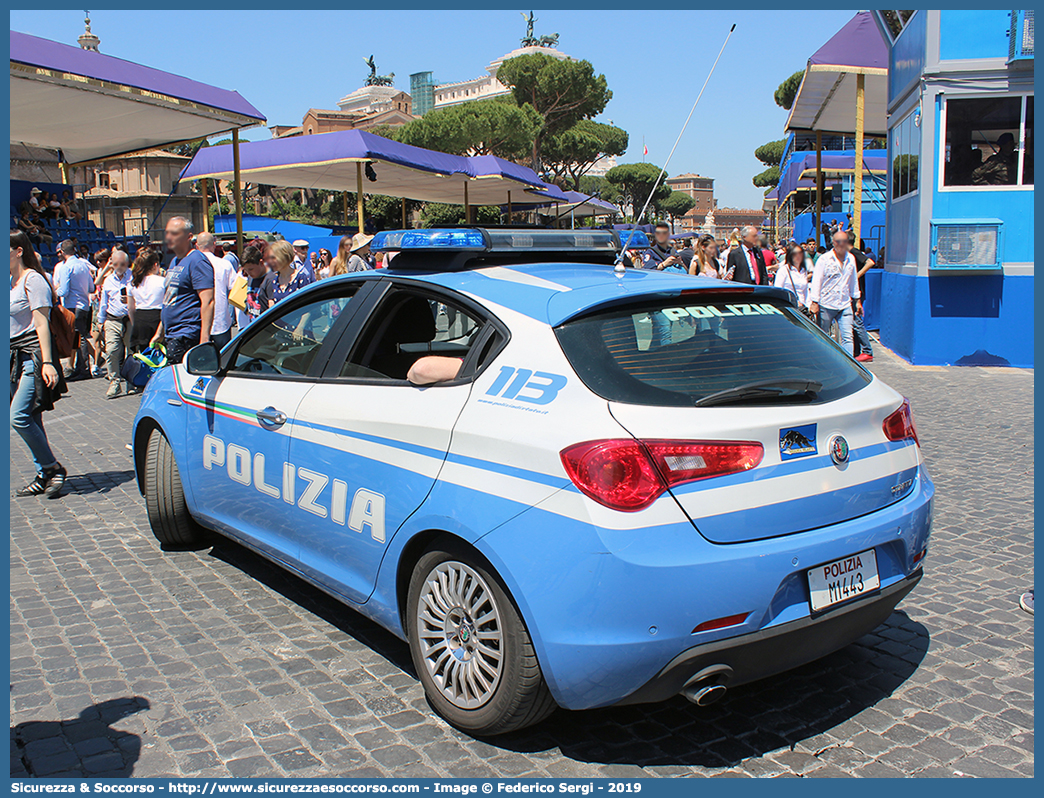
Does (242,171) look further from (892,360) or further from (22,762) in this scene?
(22,762)

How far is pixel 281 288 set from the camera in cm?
902

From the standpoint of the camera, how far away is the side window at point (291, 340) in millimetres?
3883

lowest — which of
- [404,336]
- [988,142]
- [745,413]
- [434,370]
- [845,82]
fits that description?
[745,413]

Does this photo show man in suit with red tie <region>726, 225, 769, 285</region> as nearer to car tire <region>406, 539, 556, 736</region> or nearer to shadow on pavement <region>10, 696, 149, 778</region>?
car tire <region>406, 539, 556, 736</region>

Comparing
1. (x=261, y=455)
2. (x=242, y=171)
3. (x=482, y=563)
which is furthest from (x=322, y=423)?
(x=242, y=171)

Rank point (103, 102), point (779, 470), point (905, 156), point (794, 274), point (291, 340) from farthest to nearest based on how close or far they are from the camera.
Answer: point (905, 156) < point (103, 102) < point (794, 274) < point (291, 340) < point (779, 470)

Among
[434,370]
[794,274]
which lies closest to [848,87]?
[794,274]

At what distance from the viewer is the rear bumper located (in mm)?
2525

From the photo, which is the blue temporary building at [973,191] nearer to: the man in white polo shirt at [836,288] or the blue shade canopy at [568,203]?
the man in white polo shirt at [836,288]

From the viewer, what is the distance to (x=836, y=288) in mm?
11055

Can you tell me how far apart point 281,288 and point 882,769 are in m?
7.65

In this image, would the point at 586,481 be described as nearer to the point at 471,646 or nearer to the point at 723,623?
the point at 723,623

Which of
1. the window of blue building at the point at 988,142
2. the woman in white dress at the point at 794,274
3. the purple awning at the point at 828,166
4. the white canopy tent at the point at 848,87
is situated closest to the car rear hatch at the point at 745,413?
the woman in white dress at the point at 794,274

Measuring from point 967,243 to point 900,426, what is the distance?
974cm
